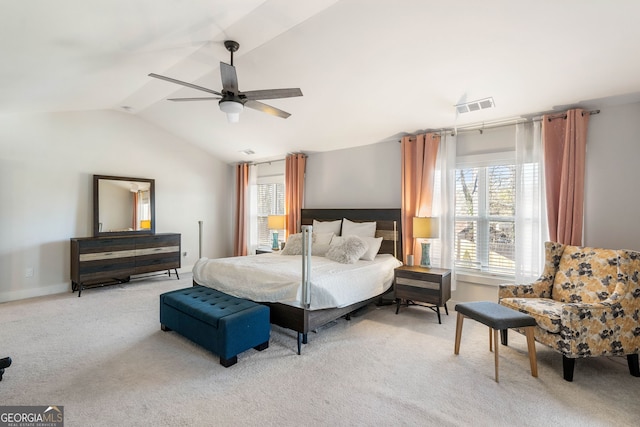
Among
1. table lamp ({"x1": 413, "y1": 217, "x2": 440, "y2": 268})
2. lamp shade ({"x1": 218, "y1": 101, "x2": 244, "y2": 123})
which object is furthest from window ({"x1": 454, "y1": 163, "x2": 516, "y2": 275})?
lamp shade ({"x1": 218, "y1": 101, "x2": 244, "y2": 123})

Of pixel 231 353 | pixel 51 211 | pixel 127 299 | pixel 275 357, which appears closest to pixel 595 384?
pixel 275 357

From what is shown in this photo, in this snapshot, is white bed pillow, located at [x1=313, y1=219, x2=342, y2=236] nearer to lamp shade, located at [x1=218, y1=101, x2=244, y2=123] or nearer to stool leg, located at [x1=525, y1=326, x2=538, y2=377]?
lamp shade, located at [x1=218, y1=101, x2=244, y2=123]

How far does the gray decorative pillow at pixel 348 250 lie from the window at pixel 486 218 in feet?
4.62

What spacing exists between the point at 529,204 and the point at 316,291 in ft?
9.26

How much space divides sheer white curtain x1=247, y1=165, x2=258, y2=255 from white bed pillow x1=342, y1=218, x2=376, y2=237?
2797 mm

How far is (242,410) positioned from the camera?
6.54 feet

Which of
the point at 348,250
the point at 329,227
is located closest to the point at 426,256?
the point at 348,250

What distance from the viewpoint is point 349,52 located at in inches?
118

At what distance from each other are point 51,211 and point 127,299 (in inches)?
76.8

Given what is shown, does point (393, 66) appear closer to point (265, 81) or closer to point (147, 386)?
point (265, 81)

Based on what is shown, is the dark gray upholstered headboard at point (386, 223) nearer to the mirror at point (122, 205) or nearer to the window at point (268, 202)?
the window at point (268, 202)

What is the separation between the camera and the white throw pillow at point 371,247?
163 inches

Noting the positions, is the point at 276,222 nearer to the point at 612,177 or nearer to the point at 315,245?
the point at 315,245

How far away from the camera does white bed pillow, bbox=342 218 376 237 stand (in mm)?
4598
